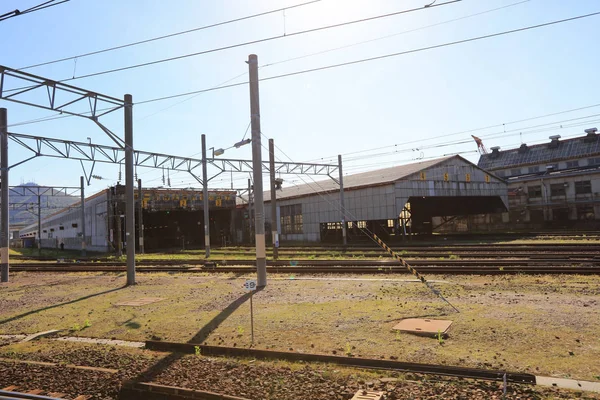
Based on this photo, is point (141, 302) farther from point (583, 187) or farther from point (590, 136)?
point (590, 136)

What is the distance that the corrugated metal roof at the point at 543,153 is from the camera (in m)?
67.9

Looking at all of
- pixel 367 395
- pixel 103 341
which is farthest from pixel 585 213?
pixel 103 341

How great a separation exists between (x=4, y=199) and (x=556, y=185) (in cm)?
6234

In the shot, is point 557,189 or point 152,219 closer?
point 557,189

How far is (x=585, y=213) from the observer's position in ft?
185

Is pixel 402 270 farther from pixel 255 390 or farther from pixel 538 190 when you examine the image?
pixel 538 190

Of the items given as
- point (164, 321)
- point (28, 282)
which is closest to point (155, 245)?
point (28, 282)

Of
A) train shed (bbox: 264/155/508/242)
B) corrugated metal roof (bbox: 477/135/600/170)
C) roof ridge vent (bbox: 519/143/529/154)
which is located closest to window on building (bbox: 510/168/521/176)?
corrugated metal roof (bbox: 477/135/600/170)

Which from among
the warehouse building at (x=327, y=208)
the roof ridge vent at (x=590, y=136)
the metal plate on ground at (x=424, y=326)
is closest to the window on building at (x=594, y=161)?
the roof ridge vent at (x=590, y=136)

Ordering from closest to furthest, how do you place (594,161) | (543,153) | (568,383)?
(568,383)
(594,161)
(543,153)

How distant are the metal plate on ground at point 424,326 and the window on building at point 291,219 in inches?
1576

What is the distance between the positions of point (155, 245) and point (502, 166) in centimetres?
6110

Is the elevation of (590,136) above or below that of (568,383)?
above

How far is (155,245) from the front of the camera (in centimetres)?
5888
